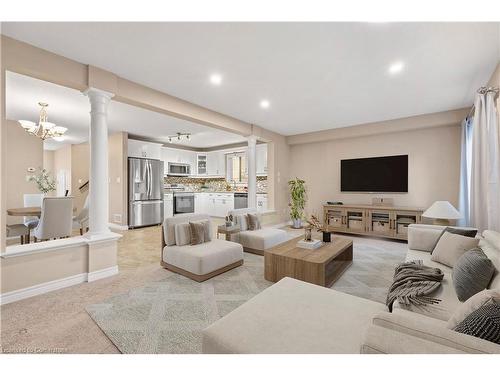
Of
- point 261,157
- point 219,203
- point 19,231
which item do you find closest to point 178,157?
point 219,203

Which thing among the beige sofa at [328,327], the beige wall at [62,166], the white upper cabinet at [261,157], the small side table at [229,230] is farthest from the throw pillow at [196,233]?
the beige wall at [62,166]

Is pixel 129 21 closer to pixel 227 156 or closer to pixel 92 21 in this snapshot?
pixel 92 21

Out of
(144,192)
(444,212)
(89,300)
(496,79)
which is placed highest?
(496,79)

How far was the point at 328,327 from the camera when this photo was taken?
1.22m

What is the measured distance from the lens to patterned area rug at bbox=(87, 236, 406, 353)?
1674mm

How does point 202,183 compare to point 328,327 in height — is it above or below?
above

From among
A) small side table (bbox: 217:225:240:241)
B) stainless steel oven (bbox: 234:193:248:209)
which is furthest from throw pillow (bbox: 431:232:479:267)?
stainless steel oven (bbox: 234:193:248:209)

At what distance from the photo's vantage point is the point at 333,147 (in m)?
5.91

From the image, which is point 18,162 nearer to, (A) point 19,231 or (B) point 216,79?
(A) point 19,231

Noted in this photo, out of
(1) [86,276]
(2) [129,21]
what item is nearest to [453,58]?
(2) [129,21]

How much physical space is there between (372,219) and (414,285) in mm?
3421

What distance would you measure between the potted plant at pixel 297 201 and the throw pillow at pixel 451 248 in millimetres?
3740

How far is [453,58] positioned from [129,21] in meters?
3.26

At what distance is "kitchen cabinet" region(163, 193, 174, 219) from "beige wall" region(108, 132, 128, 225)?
1.19 m
